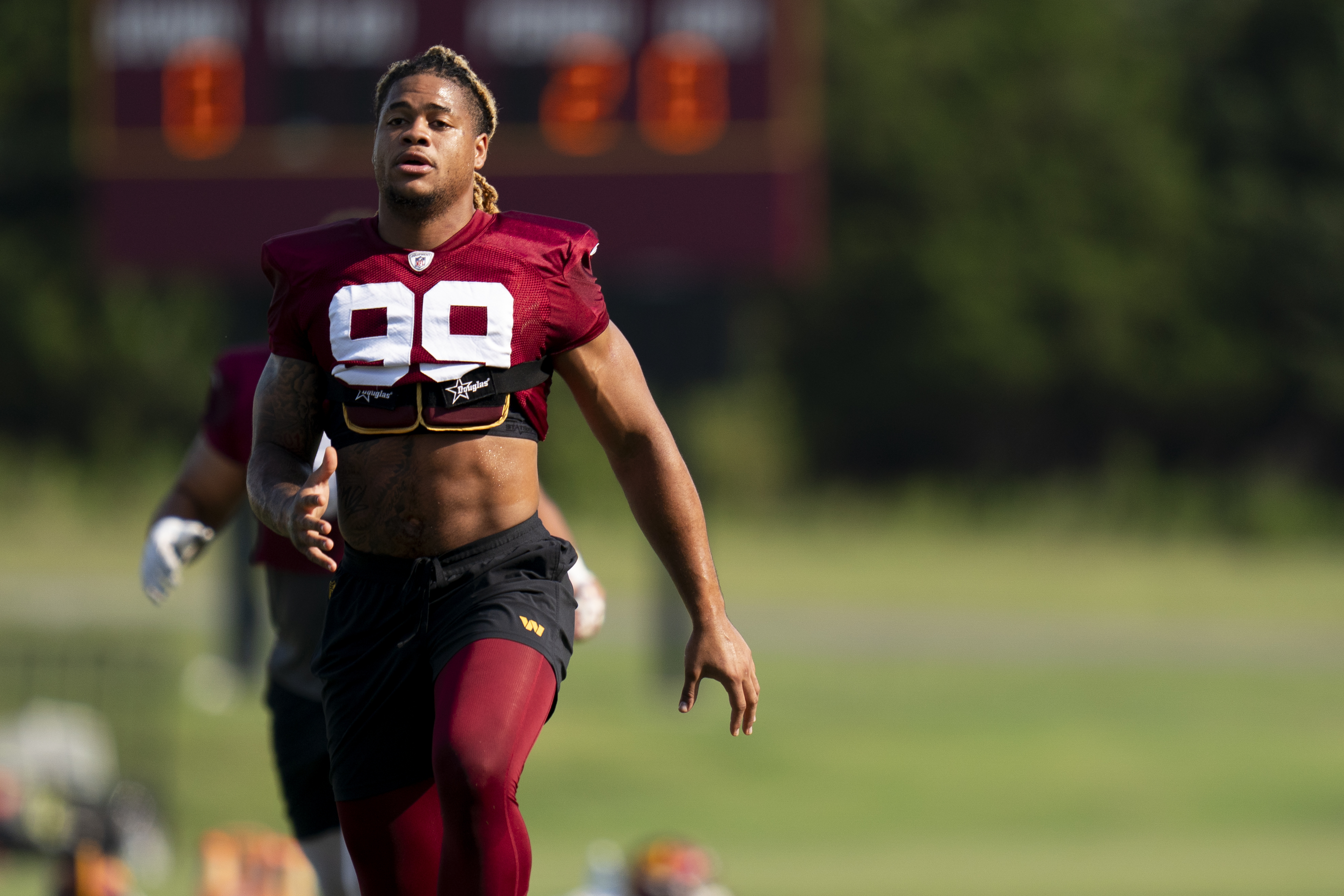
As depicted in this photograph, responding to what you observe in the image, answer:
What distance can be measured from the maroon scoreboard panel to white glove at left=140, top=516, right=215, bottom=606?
8952mm

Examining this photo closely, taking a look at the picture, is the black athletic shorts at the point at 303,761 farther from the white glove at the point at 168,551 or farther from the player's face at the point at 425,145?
the player's face at the point at 425,145

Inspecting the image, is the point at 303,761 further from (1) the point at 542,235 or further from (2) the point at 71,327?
(2) the point at 71,327

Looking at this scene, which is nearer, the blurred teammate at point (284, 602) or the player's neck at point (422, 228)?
the player's neck at point (422, 228)

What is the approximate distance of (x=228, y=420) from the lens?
470 cm

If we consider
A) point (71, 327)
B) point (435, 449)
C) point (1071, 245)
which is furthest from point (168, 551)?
point (1071, 245)

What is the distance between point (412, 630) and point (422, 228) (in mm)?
715

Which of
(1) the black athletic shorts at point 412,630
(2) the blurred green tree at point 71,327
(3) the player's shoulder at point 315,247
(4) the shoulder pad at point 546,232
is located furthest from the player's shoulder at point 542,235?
(2) the blurred green tree at point 71,327

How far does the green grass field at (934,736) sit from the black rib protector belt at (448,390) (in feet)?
21.8

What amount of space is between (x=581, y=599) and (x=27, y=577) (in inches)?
847

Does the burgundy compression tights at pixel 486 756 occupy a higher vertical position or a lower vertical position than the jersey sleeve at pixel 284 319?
lower

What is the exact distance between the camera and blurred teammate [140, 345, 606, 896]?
183 inches

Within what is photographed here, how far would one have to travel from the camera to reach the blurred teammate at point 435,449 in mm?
3400

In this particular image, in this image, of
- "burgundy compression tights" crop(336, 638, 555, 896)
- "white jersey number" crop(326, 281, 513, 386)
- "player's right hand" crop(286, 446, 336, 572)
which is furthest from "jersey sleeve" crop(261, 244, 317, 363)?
"burgundy compression tights" crop(336, 638, 555, 896)

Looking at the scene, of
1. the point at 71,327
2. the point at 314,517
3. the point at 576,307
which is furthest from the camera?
the point at 71,327
